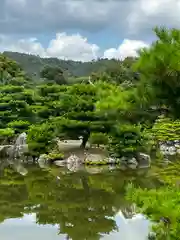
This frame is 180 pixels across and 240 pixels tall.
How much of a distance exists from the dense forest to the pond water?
1.51m

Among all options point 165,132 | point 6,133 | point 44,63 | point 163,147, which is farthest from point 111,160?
point 44,63

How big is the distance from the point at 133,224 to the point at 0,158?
414 inches

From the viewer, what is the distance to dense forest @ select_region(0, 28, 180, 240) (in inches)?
139

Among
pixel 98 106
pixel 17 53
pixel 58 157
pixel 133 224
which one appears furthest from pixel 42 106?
pixel 17 53

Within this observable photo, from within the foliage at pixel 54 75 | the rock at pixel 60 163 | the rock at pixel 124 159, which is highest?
the foliage at pixel 54 75

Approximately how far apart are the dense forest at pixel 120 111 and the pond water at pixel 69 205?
1513mm

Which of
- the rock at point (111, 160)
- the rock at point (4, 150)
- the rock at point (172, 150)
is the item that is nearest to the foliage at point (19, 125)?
the rock at point (4, 150)

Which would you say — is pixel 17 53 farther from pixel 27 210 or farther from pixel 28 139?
pixel 27 210

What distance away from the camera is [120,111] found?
12.6 ft

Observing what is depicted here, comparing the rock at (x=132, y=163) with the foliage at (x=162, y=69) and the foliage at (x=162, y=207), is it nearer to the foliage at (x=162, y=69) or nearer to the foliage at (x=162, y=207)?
the foliage at (x=162, y=207)

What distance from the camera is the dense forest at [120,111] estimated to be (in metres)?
3.54

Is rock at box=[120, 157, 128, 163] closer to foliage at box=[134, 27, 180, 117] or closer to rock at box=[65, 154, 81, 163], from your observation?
rock at box=[65, 154, 81, 163]

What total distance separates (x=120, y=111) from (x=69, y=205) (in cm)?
612

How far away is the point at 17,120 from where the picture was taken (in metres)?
18.9
